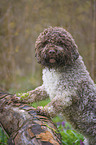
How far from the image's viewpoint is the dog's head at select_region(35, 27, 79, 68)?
282 centimetres

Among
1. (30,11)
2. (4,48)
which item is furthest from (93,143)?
(30,11)

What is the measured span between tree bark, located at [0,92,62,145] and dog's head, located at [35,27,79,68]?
2.98ft

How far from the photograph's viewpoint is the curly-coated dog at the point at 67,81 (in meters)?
2.85

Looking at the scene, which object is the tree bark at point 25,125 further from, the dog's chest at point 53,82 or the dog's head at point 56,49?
the dog's head at point 56,49

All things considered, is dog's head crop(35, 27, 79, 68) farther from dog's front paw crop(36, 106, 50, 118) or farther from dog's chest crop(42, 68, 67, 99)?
dog's front paw crop(36, 106, 50, 118)

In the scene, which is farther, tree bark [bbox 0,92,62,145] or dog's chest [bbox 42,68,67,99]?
dog's chest [bbox 42,68,67,99]

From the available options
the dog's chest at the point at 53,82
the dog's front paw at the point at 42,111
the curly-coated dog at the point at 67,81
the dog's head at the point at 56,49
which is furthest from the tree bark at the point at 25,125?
the dog's head at the point at 56,49

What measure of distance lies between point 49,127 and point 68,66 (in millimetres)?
1281

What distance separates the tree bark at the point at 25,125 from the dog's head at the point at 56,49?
0.91 meters

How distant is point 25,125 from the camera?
219 centimetres

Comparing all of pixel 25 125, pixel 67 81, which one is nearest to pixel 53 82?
pixel 67 81

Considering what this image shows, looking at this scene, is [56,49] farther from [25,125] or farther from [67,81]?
[25,125]

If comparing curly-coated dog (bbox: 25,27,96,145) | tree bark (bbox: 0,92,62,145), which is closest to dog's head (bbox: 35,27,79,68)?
curly-coated dog (bbox: 25,27,96,145)

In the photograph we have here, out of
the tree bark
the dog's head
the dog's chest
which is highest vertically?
the dog's head
